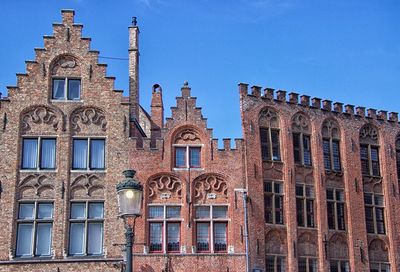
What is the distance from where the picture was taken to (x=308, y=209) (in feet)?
98.3

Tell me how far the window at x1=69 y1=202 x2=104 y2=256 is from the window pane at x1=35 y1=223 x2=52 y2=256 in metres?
0.87

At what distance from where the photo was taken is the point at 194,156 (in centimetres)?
2911

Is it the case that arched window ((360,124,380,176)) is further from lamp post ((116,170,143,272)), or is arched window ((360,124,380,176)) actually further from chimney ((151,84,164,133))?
lamp post ((116,170,143,272))

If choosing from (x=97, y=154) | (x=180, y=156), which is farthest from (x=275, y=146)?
(x=97, y=154)

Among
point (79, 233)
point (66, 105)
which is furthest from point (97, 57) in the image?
point (79, 233)

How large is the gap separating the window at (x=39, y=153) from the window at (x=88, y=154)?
2.97 ft

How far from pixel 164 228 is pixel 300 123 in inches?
320

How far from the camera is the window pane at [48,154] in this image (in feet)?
92.3

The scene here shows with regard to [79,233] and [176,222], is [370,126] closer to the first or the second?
[176,222]

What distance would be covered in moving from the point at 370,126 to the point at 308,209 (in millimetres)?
5900

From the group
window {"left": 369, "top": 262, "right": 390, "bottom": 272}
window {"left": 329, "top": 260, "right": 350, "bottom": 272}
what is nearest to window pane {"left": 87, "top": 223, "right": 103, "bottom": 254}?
window {"left": 329, "top": 260, "right": 350, "bottom": 272}

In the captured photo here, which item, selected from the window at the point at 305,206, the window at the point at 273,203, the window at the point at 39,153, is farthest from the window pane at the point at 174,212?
the window at the point at 305,206

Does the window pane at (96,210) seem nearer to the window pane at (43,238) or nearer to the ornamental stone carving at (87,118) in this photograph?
the window pane at (43,238)

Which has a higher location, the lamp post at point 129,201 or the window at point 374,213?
the window at point 374,213
